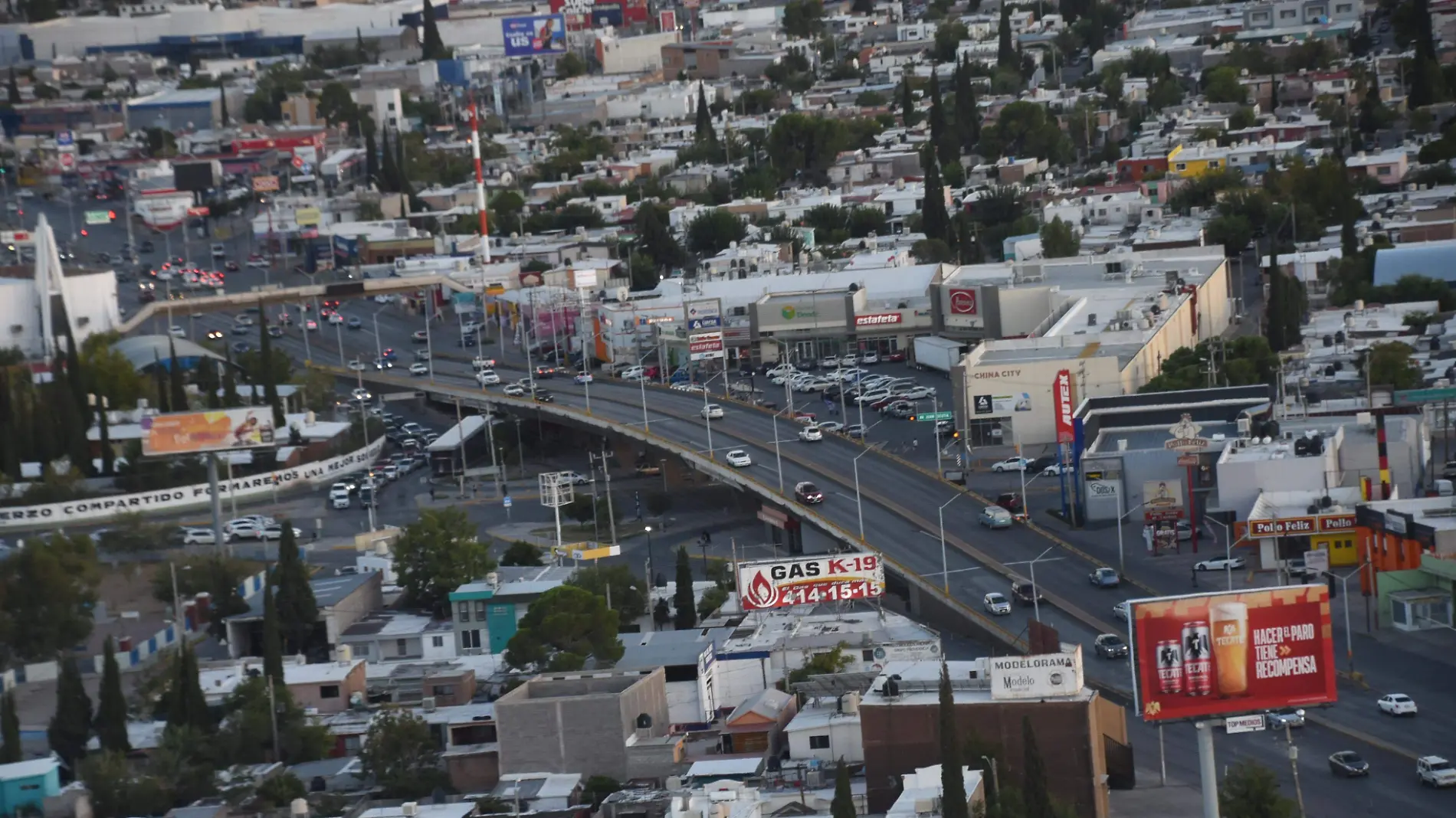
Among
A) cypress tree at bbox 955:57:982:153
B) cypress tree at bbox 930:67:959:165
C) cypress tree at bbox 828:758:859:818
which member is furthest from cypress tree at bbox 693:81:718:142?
cypress tree at bbox 828:758:859:818

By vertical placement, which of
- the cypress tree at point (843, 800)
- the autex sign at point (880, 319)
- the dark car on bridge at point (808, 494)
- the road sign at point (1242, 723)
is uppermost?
the road sign at point (1242, 723)

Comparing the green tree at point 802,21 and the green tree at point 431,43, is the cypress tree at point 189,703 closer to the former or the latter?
the green tree at point 802,21

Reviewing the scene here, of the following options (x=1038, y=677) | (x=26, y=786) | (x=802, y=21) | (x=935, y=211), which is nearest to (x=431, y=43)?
(x=802, y=21)

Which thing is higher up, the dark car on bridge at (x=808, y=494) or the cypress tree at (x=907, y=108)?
the cypress tree at (x=907, y=108)

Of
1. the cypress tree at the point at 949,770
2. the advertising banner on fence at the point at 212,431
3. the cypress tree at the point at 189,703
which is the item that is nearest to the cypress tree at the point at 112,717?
the cypress tree at the point at 189,703

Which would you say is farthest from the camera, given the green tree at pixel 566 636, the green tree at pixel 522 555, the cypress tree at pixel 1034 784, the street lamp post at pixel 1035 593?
the green tree at pixel 522 555

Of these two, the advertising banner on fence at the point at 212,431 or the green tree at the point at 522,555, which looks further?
the advertising banner on fence at the point at 212,431

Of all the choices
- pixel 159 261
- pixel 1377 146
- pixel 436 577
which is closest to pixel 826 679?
pixel 436 577
